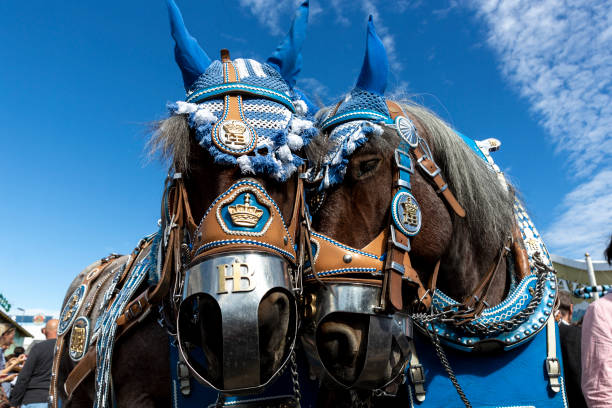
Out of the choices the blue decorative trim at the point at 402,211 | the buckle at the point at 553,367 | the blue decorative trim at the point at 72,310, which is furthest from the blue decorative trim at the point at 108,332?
the buckle at the point at 553,367

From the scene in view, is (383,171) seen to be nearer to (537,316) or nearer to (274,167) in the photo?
(274,167)

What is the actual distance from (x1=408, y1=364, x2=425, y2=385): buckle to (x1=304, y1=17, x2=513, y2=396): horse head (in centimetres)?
27

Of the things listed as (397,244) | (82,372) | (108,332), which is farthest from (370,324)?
(82,372)

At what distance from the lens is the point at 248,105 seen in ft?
7.39

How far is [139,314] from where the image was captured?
8.30 feet

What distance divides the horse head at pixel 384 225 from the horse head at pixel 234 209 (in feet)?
0.70

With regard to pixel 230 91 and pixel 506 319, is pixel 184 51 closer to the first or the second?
pixel 230 91

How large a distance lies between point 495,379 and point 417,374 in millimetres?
434

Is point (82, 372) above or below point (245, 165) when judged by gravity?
below

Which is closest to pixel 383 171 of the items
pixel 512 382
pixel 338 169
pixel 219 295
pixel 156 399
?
pixel 338 169

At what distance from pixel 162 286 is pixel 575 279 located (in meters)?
9.99

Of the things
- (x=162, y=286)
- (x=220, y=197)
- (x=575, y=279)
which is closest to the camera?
(x=220, y=197)

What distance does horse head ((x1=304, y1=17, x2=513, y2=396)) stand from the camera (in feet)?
6.81

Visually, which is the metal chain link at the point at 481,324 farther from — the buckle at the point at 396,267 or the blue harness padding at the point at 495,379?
the buckle at the point at 396,267
